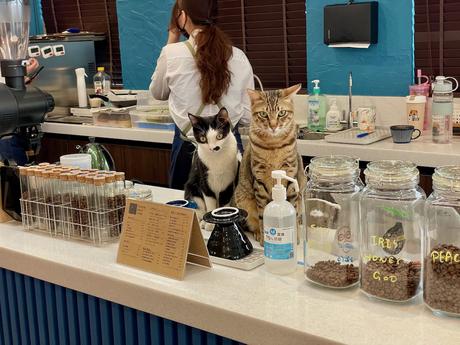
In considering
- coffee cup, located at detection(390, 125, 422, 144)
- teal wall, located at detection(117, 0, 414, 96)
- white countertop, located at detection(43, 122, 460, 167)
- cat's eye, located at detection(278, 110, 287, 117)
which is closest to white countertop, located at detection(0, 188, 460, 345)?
→ cat's eye, located at detection(278, 110, 287, 117)

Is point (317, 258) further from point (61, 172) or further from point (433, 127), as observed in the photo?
point (433, 127)

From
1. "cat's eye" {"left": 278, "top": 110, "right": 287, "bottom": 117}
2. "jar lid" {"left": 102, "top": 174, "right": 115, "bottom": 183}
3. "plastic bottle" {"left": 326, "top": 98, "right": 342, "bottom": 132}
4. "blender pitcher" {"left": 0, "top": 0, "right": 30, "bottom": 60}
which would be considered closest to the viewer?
"cat's eye" {"left": 278, "top": 110, "right": 287, "bottom": 117}

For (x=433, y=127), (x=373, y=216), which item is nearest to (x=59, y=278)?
(x=373, y=216)

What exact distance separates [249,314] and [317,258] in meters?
0.23

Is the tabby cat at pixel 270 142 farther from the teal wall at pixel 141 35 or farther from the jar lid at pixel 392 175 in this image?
the teal wall at pixel 141 35

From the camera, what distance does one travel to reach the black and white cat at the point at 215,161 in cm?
181

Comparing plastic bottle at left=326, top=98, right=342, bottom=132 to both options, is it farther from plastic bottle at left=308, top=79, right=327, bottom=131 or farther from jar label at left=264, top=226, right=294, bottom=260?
jar label at left=264, top=226, right=294, bottom=260

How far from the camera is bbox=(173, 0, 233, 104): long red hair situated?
115 inches

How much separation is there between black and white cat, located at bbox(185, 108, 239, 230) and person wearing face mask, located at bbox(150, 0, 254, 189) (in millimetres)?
1119

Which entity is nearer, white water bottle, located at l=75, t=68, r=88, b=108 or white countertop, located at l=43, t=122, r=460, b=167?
white countertop, located at l=43, t=122, r=460, b=167

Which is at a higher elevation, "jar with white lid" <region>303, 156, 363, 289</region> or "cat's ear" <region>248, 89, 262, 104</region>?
"cat's ear" <region>248, 89, 262, 104</region>

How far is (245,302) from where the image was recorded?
1.34m

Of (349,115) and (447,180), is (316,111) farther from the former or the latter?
(447,180)

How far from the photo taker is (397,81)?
3.74 meters
